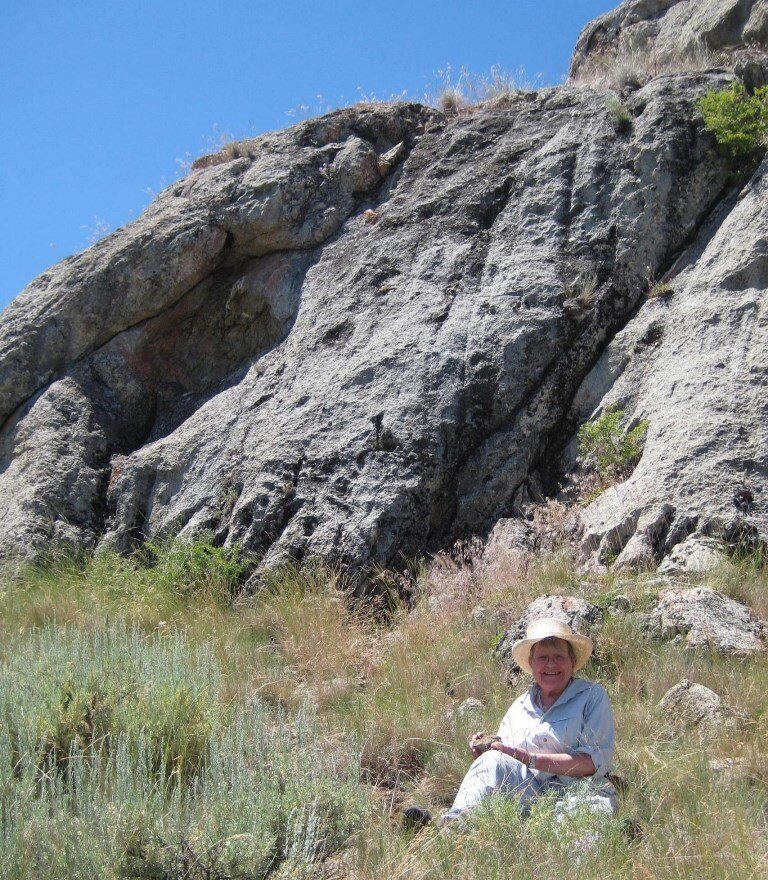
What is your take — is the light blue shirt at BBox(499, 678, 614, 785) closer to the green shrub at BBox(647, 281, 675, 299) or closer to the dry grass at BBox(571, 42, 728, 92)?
the green shrub at BBox(647, 281, 675, 299)

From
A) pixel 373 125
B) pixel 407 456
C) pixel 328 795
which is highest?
pixel 373 125

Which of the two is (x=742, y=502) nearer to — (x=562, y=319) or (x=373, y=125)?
(x=562, y=319)

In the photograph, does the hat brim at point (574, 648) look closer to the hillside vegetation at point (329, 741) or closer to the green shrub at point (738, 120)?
the hillside vegetation at point (329, 741)

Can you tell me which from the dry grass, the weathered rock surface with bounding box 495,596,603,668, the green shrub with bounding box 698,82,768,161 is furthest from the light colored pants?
the dry grass

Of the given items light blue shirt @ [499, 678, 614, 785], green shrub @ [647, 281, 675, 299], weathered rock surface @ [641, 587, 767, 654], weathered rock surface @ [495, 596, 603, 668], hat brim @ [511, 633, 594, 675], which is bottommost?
weathered rock surface @ [641, 587, 767, 654]

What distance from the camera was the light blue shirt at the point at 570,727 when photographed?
4094 mm

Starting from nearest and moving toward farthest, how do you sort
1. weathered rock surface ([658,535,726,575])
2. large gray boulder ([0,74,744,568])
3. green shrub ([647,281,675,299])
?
weathered rock surface ([658,535,726,575])
large gray boulder ([0,74,744,568])
green shrub ([647,281,675,299])

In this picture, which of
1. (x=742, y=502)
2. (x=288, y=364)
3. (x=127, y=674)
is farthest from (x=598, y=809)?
(x=288, y=364)

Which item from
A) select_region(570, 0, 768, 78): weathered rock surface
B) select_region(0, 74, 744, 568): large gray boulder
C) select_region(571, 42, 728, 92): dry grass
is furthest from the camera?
select_region(570, 0, 768, 78): weathered rock surface

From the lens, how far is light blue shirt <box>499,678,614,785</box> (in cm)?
409

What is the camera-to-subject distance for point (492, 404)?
26.9 ft

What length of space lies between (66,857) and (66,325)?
900 cm

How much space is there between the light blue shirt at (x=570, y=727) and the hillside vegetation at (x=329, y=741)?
0.24 m

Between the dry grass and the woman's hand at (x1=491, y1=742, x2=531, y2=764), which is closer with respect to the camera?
the woman's hand at (x1=491, y1=742, x2=531, y2=764)
